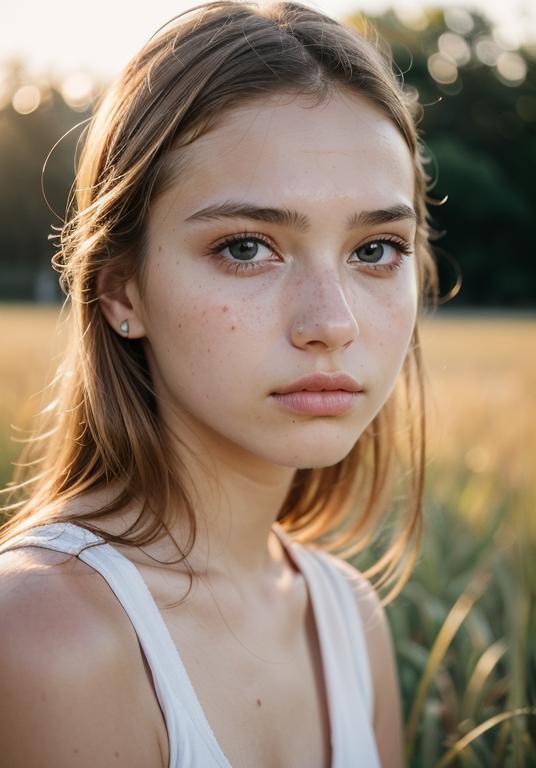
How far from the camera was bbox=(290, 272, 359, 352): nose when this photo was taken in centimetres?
136

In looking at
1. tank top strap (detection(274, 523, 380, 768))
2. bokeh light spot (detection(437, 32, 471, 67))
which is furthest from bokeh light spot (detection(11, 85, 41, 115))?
tank top strap (detection(274, 523, 380, 768))

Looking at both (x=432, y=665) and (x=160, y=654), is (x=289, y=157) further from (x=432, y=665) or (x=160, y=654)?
(x=432, y=665)

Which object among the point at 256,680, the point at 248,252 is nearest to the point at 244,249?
the point at 248,252

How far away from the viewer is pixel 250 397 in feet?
4.65

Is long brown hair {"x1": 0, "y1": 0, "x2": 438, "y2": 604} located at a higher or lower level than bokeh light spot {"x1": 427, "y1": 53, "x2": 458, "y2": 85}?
lower

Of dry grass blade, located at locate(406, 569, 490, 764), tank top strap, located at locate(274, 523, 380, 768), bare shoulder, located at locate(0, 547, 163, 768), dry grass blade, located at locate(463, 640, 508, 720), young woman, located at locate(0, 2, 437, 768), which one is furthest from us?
dry grass blade, located at locate(463, 640, 508, 720)

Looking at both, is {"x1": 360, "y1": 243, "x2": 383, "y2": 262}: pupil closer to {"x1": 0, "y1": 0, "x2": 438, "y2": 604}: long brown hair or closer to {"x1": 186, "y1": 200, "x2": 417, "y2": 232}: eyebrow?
{"x1": 186, "y1": 200, "x2": 417, "y2": 232}: eyebrow

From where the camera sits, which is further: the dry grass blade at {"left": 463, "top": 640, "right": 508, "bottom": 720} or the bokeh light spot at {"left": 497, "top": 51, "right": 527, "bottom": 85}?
the bokeh light spot at {"left": 497, "top": 51, "right": 527, "bottom": 85}

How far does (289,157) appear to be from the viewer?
141 cm

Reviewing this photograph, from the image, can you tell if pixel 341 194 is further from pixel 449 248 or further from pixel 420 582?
pixel 449 248

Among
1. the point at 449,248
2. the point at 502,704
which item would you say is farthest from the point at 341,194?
the point at 449,248

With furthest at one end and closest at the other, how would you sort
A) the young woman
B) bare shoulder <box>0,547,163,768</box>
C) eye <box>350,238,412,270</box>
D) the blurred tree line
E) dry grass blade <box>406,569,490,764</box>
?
the blurred tree line, dry grass blade <box>406,569,490,764</box>, eye <box>350,238,412,270</box>, the young woman, bare shoulder <box>0,547,163,768</box>

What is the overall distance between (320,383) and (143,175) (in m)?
0.43

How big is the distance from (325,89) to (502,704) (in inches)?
66.1
